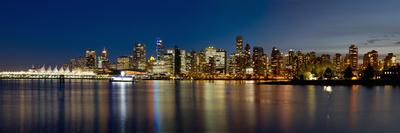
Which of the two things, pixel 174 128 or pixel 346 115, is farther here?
pixel 346 115

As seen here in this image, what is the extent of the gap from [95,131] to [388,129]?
1457 cm

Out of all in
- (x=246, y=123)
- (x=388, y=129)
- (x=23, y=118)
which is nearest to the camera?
(x=388, y=129)

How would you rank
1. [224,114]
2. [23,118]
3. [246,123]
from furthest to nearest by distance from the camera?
1. [224,114]
2. [23,118]
3. [246,123]

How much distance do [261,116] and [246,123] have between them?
4.42 meters

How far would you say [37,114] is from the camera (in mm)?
34625

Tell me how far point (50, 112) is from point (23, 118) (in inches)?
183

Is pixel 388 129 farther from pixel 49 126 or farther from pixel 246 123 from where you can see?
pixel 49 126

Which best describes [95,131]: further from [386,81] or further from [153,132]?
[386,81]

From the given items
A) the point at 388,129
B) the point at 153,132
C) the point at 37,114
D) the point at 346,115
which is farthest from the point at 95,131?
the point at 346,115

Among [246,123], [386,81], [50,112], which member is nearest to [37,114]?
[50,112]

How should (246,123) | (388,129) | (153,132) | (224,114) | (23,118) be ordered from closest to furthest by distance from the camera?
(153,132)
(388,129)
(246,123)
(23,118)
(224,114)

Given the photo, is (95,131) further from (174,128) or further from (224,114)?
(224,114)

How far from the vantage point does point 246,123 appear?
28719mm

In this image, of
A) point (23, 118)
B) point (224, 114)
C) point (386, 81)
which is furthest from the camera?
point (386, 81)
